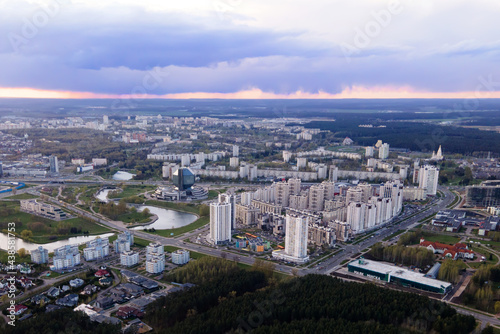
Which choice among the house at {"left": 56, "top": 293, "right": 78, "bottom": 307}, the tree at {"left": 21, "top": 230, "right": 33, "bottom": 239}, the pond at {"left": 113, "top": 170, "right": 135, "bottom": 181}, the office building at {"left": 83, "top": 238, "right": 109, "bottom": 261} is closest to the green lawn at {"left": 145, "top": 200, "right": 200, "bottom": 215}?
the office building at {"left": 83, "top": 238, "right": 109, "bottom": 261}

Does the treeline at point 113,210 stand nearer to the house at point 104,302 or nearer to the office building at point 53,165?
the house at point 104,302

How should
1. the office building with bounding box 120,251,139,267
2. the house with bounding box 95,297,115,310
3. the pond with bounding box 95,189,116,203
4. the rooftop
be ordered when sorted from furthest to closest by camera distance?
1. the pond with bounding box 95,189,116,203
2. the office building with bounding box 120,251,139,267
3. the rooftop
4. the house with bounding box 95,297,115,310

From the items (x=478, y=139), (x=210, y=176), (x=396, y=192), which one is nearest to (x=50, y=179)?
(x=210, y=176)

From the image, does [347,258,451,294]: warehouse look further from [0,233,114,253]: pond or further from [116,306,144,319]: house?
[0,233,114,253]: pond

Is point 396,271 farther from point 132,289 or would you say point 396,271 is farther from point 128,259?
point 128,259

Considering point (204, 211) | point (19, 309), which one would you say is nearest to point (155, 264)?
point (19, 309)

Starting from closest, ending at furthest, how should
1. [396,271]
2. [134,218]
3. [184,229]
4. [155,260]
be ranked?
[396,271], [155,260], [184,229], [134,218]

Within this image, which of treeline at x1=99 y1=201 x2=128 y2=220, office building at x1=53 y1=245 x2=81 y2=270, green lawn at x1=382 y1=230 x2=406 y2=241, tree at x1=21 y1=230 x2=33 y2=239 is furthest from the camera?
treeline at x1=99 y1=201 x2=128 y2=220
